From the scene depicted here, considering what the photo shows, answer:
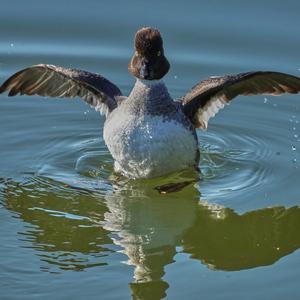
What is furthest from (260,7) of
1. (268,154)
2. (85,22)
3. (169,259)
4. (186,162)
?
(169,259)

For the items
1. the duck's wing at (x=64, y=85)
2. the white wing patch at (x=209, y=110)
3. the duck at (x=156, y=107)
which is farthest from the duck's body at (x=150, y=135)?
the duck's wing at (x=64, y=85)

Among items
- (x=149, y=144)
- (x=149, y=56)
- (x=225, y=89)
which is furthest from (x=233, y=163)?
(x=149, y=56)

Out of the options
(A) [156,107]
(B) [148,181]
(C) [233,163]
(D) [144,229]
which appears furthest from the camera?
(C) [233,163]

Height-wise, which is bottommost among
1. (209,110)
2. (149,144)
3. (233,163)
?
(233,163)

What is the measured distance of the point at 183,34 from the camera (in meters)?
14.3

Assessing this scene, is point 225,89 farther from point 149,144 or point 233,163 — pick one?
point 149,144

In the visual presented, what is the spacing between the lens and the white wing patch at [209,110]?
1145 centimetres

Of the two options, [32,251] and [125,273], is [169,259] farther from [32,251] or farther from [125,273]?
[32,251]

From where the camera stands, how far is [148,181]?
1127cm

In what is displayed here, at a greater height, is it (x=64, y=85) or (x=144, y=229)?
(x=64, y=85)

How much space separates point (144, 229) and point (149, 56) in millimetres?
1729

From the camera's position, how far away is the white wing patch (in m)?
11.5

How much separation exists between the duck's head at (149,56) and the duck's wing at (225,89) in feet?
1.89

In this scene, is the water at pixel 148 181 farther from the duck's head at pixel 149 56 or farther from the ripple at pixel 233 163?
the duck's head at pixel 149 56
